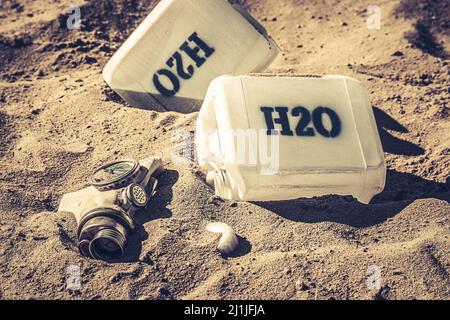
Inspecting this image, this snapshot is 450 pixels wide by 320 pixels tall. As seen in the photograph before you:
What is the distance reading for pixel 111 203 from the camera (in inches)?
138

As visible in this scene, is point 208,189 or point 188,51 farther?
point 188,51

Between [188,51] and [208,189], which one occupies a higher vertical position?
[188,51]

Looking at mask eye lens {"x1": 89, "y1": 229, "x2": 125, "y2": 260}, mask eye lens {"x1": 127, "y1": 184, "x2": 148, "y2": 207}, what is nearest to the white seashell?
mask eye lens {"x1": 127, "y1": 184, "x2": 148, "y2": 207}

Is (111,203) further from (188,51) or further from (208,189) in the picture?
(188,51)

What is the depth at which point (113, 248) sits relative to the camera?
3.37 metres

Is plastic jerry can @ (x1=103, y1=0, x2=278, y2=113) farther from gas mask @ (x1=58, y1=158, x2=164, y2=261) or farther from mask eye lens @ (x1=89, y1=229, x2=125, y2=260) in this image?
mask eye lens @ (x1=89, y1=229, x2=125, y2=260)

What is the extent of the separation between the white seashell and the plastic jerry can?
116 centimetres

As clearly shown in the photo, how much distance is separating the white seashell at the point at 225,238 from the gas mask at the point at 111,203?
15.5 inches

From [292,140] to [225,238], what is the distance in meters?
0.61

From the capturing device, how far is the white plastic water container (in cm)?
344

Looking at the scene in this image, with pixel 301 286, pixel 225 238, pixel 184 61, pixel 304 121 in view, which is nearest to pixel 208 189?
pixel 225 238

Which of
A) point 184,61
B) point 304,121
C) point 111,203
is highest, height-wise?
point 304,121

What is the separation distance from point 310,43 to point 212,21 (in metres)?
1.42

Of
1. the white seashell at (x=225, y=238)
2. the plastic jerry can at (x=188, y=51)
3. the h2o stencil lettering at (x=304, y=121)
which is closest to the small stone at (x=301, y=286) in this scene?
the white seashell at (x=225, y=238)
